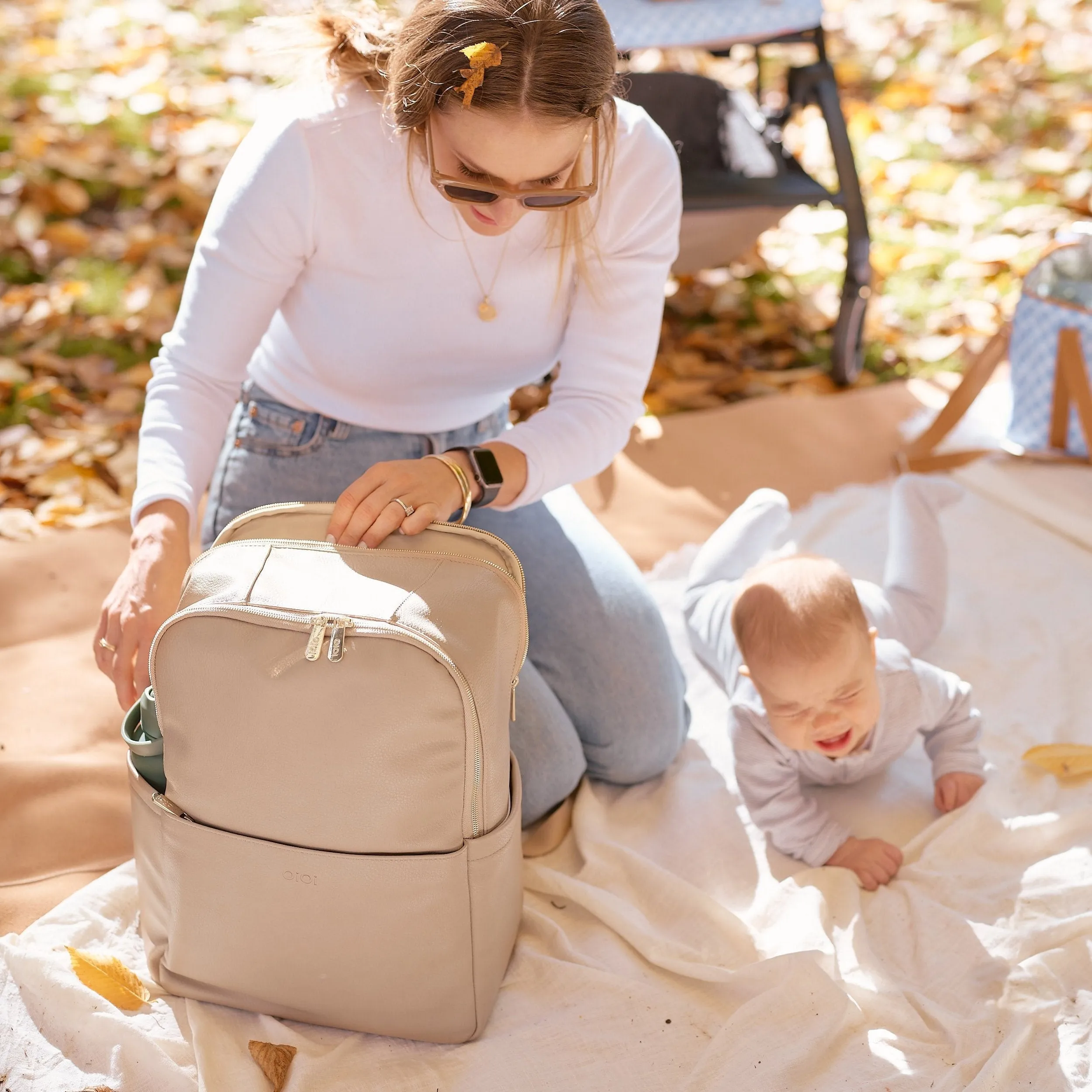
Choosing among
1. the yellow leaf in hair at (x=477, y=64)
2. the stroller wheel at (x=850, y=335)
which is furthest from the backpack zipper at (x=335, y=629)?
the stroller wheel at (x=850, y=335)

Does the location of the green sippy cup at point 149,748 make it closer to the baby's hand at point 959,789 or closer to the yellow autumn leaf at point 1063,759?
the baby's hand at point 959,789

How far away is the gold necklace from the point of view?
1.59 metres

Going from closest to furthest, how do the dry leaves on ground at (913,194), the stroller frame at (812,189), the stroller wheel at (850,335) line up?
the stroller frame at (812,189), the stroller wheel at (850,335), the dry leaves on ground at (913,194)

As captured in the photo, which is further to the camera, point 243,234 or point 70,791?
point 70,791

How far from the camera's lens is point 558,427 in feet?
5.32

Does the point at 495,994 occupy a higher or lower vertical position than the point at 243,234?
lower

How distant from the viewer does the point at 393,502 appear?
1.32 m

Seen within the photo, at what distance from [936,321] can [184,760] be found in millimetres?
2416

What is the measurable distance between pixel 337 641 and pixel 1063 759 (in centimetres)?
118

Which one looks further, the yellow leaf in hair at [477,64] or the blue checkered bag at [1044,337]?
the blue checkered bag at [1044,337]

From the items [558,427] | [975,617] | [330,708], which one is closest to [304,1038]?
[330,708]

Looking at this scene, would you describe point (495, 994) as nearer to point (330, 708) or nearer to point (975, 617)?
point (330, 708)

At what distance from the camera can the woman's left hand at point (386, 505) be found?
4.27 ft

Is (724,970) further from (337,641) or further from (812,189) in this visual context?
(812,189)
